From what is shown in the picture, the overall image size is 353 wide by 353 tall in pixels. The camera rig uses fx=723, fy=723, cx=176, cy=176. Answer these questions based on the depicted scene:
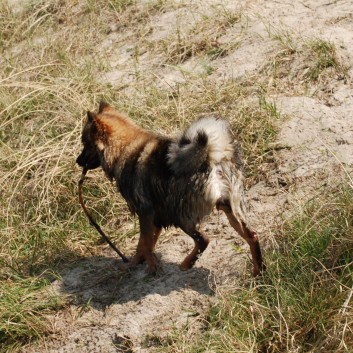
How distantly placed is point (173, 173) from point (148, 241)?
63 centimetres

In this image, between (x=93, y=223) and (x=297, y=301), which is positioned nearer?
(x=297, y=301)

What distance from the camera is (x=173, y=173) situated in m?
5.48

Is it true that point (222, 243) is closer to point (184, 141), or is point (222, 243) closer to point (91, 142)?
point (184, 141)

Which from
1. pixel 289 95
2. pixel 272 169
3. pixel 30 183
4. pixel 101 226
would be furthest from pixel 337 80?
pixel 30 183

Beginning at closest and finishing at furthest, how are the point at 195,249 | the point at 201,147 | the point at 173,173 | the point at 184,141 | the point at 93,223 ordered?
1. the point at 201,147
2. the point at 184,141
3. the point at 173,173
4. the point at 195,249
5. the point at 93,223

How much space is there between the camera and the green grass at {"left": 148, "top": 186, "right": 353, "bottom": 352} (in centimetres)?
473

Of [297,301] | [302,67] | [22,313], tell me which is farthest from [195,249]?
[302,67]

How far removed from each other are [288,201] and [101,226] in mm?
1730

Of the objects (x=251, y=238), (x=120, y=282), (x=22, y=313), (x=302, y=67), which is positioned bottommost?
(x=120, y=282)

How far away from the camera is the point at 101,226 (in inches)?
260

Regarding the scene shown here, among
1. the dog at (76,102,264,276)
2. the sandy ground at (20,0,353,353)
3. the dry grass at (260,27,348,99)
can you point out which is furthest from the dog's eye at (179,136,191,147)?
the dry grass at (260,27,348,99)

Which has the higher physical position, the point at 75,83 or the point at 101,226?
the point at 75,83

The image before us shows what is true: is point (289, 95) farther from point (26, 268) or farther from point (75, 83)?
point (26, 268)

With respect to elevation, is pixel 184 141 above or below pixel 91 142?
above
